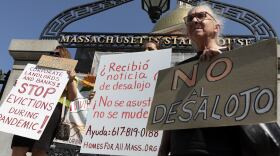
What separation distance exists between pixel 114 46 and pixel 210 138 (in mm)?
5424

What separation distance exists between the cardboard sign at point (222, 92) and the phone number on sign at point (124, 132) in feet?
4.59

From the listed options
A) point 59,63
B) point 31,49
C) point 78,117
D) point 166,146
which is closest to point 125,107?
point 59,63

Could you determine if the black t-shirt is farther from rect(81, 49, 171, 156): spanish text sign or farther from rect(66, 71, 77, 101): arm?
rect(66, 71, 77, 101): arm

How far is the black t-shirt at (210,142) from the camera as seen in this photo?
2.06 metres

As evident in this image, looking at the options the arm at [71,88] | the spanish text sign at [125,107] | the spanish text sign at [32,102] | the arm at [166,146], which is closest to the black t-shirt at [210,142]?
the arm at [166,146]

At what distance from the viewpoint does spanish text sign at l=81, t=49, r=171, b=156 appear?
387 cm

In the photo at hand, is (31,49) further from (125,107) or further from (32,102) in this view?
(125,107)

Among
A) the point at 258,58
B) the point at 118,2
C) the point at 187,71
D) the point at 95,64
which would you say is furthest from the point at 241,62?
the point at 118,2

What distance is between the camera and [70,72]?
4398mm

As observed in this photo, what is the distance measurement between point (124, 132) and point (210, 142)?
1.93m

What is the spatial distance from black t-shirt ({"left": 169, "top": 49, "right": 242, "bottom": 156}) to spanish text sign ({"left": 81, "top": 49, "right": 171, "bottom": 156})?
161 centimetres

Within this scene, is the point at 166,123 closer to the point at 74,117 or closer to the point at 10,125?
the point at 10,125

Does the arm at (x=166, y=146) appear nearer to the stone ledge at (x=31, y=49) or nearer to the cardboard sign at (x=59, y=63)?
the cardboard sign at (x=59, y=63)

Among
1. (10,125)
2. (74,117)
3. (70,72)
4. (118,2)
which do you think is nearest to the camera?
(10,125)
